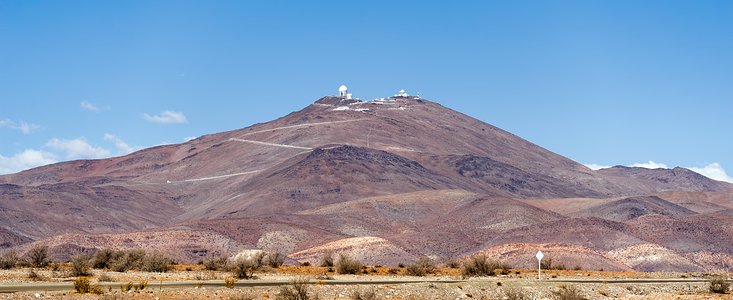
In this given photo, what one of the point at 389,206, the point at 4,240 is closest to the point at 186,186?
the point at 389,206

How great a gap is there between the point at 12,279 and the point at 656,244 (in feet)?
250

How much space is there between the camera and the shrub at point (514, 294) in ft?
122

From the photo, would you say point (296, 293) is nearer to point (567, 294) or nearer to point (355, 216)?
point (567, 294)

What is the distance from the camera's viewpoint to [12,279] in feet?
135

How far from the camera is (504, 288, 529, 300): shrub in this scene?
3707 centimetres

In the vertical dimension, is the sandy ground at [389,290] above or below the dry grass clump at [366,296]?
above

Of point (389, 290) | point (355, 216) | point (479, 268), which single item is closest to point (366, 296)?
point (389, 290)

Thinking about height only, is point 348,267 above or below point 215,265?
below

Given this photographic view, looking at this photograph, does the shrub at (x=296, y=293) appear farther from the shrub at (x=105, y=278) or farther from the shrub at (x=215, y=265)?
the shrub at (x=215, y=265)

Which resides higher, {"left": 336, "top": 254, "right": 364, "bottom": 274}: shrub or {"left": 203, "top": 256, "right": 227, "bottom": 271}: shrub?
{"left": 203, "top": 256, "right": 227, "bottom": 271}: shrub

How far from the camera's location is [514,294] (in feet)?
122

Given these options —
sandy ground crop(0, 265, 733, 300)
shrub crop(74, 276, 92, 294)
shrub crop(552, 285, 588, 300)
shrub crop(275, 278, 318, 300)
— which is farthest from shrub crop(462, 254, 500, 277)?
shrub crop(74, 276, 92, 294)

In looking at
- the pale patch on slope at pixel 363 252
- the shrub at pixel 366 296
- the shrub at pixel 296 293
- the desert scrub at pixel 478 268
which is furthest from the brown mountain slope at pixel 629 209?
the shrub at pixel 296 293

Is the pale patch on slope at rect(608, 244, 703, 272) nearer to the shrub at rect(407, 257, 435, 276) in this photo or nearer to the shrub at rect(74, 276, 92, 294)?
the shrub at rect(407, 257, 435, 276)
